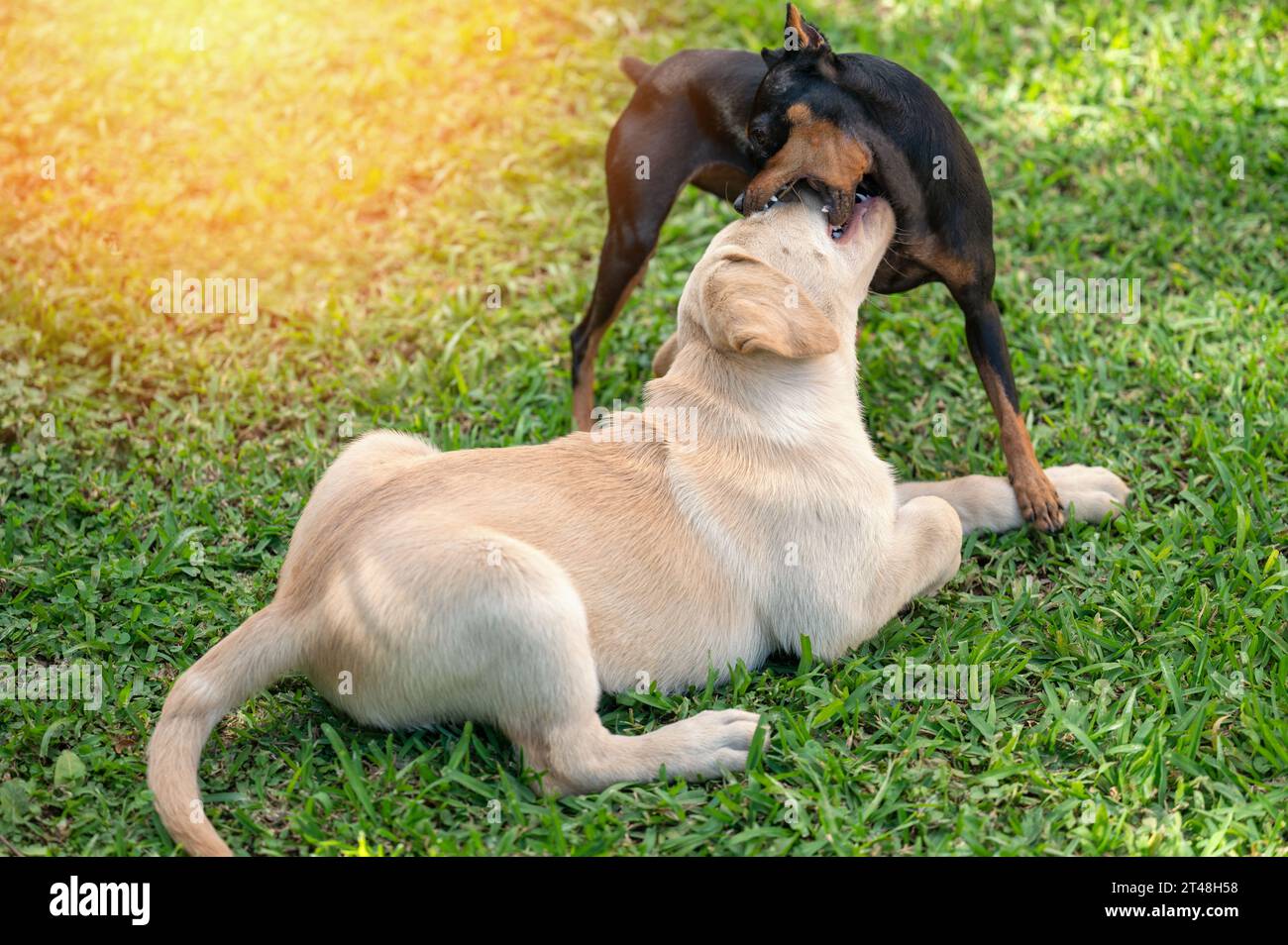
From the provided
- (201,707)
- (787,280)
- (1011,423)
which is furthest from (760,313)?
(201,707)

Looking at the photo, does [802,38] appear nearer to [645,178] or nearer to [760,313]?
[645,178]

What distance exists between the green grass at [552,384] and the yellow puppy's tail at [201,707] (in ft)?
0.70

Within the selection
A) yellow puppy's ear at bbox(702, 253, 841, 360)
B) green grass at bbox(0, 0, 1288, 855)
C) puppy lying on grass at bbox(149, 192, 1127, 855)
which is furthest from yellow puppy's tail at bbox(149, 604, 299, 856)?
yellow puppy's ear at bbox(702, 253, 841, 360)

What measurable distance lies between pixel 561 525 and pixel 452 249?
328 cm

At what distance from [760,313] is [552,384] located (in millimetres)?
2231

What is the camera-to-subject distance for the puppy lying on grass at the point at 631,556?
12.9 ft

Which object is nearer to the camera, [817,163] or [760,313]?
[760,313]

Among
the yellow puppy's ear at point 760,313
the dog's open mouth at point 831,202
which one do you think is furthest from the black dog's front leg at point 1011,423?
the yellow puppy's ear at point 760,313

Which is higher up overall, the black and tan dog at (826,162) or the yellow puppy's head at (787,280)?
the black and tan dog at (826,162)

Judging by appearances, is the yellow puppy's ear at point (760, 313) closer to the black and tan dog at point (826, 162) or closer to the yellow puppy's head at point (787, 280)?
the yellow puppy's head at point (787, 280)

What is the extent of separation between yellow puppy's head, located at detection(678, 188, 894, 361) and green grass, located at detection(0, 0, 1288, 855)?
1.10m

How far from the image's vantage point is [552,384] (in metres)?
6.32

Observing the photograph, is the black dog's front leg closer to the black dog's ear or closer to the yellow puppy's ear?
the yellow puppy's ear

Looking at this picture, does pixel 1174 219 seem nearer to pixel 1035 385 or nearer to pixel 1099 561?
pixel 1035 385
